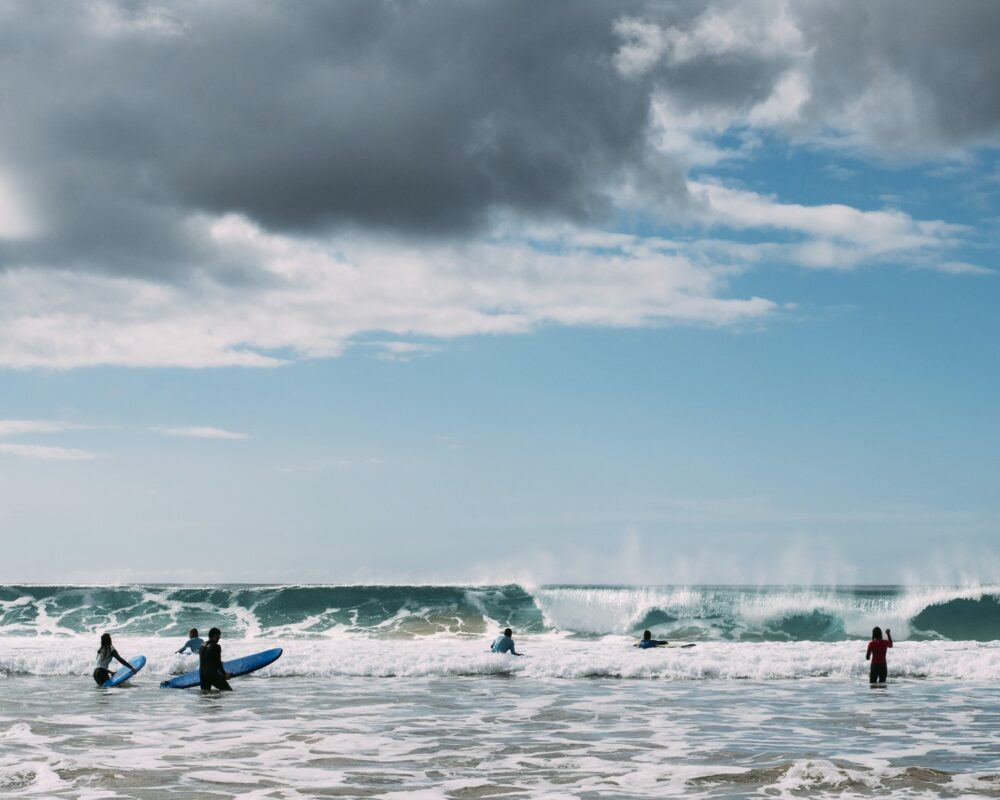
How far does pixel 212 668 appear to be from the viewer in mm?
18922

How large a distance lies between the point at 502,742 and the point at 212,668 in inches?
341

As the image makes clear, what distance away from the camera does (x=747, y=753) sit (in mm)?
11133

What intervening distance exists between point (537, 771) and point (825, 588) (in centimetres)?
3850

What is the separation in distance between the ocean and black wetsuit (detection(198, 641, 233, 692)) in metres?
0.34

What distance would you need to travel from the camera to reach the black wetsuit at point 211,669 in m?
18.8

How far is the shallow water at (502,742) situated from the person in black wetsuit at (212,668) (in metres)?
0.40

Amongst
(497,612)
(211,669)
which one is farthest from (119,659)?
(497,612)

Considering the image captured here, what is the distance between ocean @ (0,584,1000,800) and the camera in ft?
31.5

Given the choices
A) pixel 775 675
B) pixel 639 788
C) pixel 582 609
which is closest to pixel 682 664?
pixel 775 675

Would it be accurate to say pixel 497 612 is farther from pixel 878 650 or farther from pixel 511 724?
pixel 511 724

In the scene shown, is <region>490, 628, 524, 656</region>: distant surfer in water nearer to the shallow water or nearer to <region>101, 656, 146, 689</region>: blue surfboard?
the shallow water

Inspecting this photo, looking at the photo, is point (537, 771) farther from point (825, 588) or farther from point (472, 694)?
point (825, 588)

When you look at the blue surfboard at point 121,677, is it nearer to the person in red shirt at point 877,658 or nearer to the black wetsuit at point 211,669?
the black wetsuit at point 211,669

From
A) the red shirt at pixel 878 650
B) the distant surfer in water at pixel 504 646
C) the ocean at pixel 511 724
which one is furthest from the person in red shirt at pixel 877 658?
the distant surfer in water at pixel 504 646
